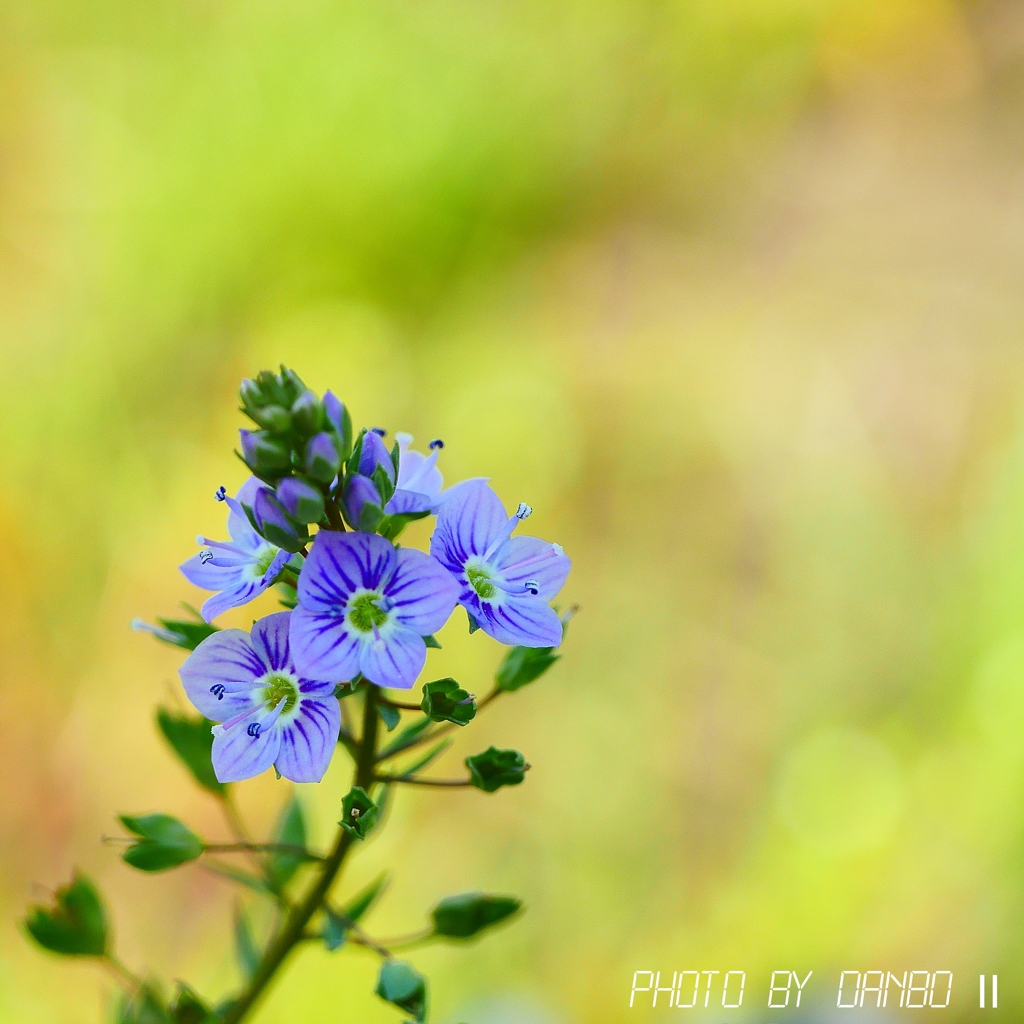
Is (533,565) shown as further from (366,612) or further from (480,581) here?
(366,612)

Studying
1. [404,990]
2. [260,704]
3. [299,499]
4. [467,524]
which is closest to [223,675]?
[260,704]

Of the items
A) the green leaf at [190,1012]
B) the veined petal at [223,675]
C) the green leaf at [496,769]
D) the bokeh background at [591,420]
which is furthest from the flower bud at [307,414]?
the bokeh background at [591,420]

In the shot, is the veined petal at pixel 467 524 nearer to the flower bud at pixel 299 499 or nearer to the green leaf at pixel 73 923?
the flower bud at pixel 299 499

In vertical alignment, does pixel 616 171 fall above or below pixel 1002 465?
above

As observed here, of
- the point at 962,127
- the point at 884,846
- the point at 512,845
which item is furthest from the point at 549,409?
the point at 962,127

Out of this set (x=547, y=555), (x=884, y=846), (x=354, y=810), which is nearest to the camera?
(x=354, y=810)

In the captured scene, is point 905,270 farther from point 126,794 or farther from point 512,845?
point 126,794

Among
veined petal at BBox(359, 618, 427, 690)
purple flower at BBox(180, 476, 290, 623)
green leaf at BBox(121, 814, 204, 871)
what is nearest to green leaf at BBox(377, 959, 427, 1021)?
green leaf at BBox(121, 814, 204, 871)
